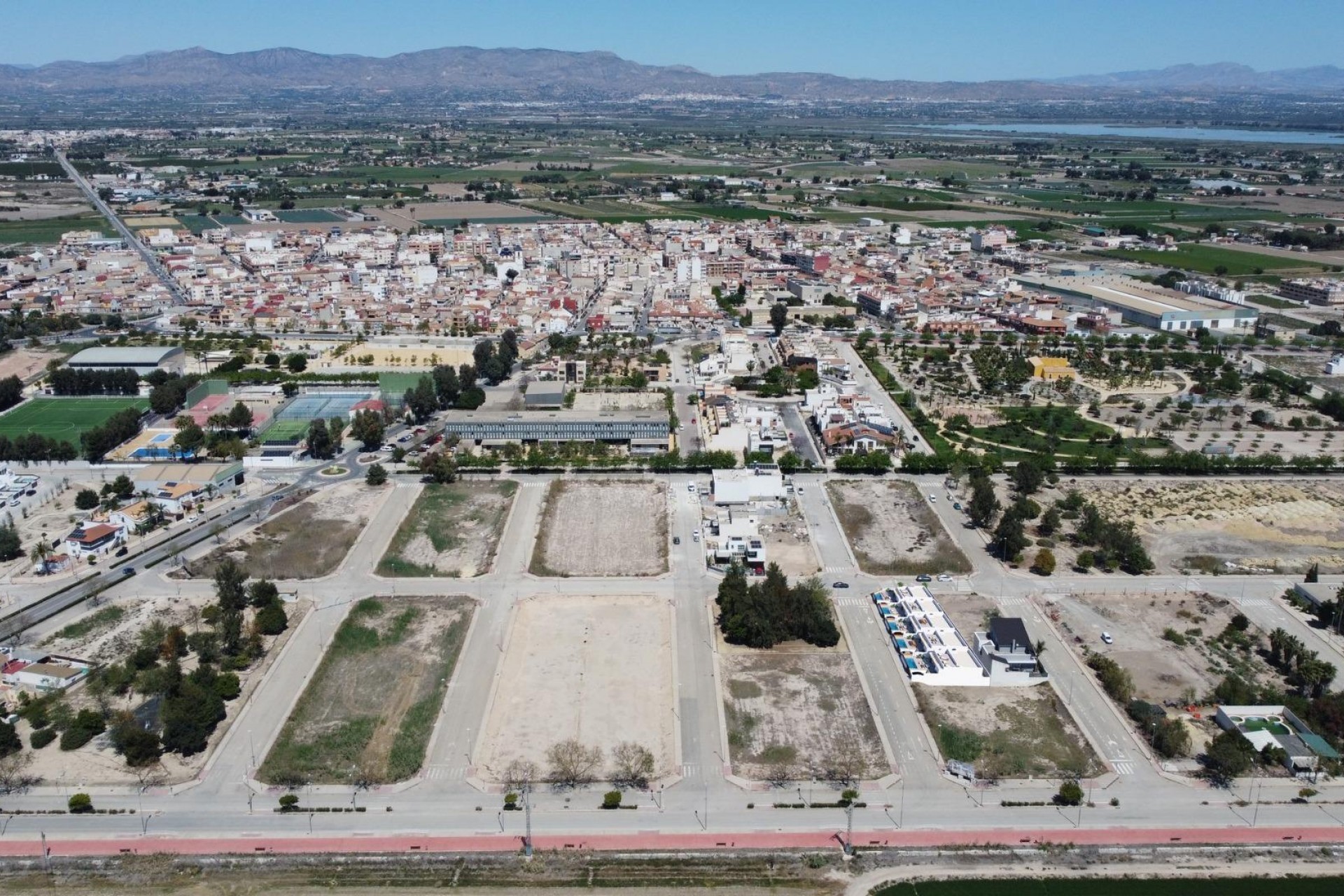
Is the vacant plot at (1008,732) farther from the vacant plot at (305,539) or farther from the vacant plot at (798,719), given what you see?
the vacant plot at (305,539)

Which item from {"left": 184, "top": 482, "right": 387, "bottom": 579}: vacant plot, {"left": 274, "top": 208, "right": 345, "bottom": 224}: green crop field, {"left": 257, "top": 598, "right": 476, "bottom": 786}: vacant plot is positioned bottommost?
{"left": 257, "top": 598, "right": 476, "bottom": 786}: vacant plot

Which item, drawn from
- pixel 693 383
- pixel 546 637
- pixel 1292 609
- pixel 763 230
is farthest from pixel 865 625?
Result: pixel 763 230

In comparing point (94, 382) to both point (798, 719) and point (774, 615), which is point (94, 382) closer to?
point (774, 615)

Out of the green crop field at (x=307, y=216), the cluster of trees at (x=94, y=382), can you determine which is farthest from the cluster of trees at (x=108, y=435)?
the green crop field at (x=307, y=216)

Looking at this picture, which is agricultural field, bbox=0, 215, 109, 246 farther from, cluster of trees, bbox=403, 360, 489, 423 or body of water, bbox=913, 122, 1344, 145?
body of water, bbox=913, 122, 1344, 145

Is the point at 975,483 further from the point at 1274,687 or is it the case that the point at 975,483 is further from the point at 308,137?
the point at 308,137

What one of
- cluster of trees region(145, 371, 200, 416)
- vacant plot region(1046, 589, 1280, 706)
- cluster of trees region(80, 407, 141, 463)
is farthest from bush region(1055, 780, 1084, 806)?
cluster of trees region(145, 371, 200, 416)
